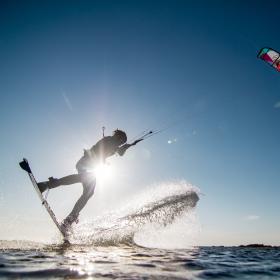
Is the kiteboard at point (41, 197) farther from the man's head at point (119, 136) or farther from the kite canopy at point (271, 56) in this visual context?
the kite canopy at point (271, 56)

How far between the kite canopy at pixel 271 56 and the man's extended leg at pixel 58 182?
28.2 m

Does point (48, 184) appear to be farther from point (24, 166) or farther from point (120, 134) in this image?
point (120, 134)

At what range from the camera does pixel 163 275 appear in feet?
17.3

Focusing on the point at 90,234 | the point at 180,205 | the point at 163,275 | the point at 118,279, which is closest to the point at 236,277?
the point at 163,275

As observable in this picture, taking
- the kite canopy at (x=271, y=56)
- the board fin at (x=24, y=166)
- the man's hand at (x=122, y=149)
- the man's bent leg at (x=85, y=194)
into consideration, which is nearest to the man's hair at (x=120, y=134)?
the man's hand at (x=122, y=149)

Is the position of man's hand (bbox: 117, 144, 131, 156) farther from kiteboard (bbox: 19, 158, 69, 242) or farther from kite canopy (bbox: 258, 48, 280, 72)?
kite canopy (bbox: 258, 48, 280, 72)

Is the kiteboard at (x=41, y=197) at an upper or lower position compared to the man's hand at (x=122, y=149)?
lower

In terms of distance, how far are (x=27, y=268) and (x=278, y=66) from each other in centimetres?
3474

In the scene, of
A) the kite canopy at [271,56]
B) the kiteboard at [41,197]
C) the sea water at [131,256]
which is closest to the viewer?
the sea water at [131,256]

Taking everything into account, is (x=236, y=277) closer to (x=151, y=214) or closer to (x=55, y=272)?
(x=55, y=272)

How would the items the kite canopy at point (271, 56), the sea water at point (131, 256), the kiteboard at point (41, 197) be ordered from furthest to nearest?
the kite canopy at point (271, 56), the kiteboard at point (41, 197), the sea water at point (131, 256)

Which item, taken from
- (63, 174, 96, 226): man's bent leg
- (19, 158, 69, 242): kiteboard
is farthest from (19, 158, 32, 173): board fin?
(63, 174, 96, 226): man's bent leg

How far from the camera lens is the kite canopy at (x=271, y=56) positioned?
33.3m


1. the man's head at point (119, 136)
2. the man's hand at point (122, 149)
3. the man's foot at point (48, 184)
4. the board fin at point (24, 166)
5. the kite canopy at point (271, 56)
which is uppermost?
the kite canopy at point (271, 56)
